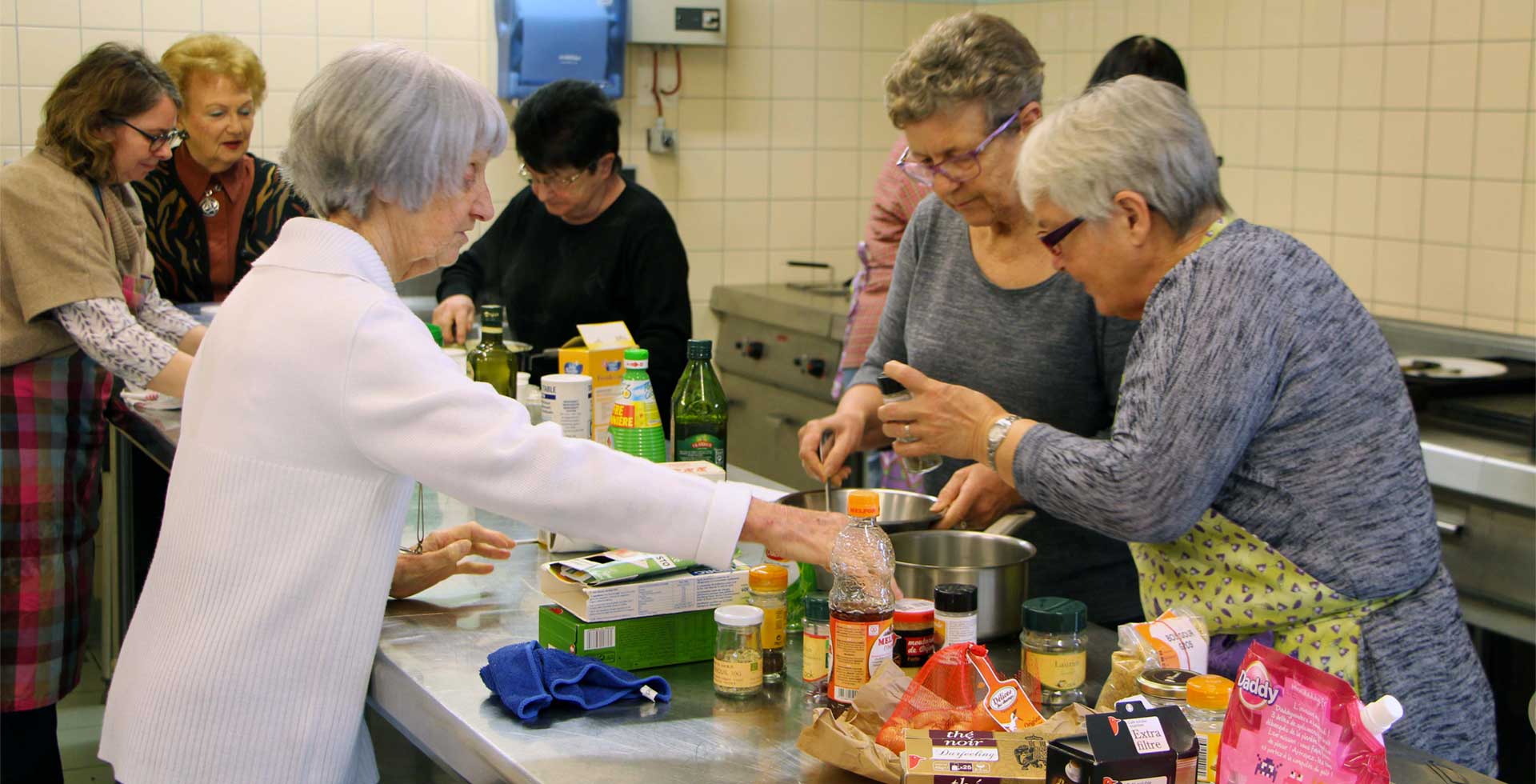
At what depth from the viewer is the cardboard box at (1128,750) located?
1.17 metres

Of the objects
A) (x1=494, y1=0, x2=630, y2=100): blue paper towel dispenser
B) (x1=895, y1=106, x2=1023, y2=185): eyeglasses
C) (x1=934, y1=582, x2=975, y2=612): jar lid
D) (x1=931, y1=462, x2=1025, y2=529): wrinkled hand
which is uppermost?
(x1=494, y1=0, x2=630, y2=100): blue paper towel dispenser

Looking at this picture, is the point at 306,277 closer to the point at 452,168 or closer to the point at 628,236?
the point at 452,168

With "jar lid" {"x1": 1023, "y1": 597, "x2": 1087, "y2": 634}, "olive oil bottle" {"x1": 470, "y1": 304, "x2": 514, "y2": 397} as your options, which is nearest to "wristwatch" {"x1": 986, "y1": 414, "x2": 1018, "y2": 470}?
"jar lid" {"x1": 1023, "y1": 597, "x2": 1087, "y2": 634}

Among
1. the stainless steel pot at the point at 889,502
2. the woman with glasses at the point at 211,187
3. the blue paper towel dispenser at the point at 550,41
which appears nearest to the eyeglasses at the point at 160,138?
the woman with glasses at the point at 211,187

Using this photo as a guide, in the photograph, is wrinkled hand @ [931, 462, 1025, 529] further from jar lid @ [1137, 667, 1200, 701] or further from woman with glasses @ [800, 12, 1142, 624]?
jar lid @ [1137, 667, 1200, 701]

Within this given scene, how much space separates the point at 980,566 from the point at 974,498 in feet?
0.71

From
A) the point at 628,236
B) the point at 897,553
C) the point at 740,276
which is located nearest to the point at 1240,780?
the point at 897,553

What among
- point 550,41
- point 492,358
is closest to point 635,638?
point 492,358

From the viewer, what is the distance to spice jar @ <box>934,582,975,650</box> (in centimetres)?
160

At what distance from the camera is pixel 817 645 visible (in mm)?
1635

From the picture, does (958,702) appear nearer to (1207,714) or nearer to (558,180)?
(1207,714)

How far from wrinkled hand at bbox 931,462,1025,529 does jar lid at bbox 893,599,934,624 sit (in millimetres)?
370

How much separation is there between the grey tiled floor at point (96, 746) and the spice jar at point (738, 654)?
0.81m

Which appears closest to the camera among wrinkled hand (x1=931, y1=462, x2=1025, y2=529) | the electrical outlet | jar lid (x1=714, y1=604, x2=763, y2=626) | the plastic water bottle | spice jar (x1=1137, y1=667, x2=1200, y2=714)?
spice jar (x1=1137, y1=667, x2=1200, y2=714)
